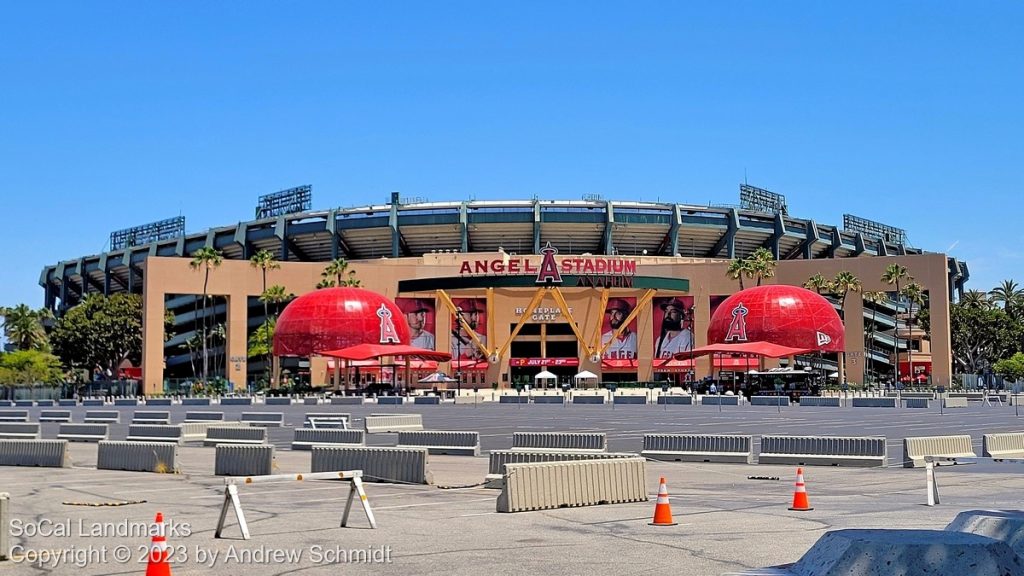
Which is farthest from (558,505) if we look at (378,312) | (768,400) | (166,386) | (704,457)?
(166,386)

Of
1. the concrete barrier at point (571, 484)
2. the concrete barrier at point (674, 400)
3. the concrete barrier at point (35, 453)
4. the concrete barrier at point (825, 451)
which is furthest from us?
the concrete barrier at point (674, 400)

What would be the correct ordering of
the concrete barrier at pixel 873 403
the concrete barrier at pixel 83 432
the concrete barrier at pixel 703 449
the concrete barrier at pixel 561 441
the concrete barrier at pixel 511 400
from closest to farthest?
the concrete barrier at pixel 561 441, the concrete barrier at pixel 703 449, the concrete barrier at pixel 83 432, the concrete barrier at pixel 873 403, the concrete barrier at pixel 511 400

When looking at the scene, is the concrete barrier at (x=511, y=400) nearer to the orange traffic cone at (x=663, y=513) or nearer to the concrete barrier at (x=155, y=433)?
the concrete barrier at (x=155, y=433)

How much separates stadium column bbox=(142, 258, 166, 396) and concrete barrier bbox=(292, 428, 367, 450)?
3021 inches

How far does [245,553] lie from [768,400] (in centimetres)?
5703

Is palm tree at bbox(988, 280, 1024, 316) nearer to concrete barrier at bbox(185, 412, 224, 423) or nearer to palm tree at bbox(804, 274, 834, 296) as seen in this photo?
palm tree at bbox(804, 274, 834, 296)

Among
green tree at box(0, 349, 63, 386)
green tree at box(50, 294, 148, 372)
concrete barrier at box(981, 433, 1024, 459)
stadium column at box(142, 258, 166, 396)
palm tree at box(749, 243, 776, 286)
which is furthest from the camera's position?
green tree at box(50, 294, 148, 372)

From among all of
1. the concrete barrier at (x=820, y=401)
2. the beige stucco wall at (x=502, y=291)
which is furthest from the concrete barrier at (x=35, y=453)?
the beige stucco wall at (x=502, y=291)

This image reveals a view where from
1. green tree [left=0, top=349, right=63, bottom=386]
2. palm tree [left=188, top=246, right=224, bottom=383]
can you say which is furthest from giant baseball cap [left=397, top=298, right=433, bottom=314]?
green tree [left=0, top=349, right=63, bottom=386]

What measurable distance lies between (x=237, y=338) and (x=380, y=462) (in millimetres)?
90203

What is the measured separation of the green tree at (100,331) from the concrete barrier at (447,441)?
98527 mm

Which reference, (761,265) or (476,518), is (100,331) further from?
(476,518)

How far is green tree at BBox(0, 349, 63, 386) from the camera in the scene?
95.0 metres

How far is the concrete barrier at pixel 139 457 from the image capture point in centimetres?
2369
